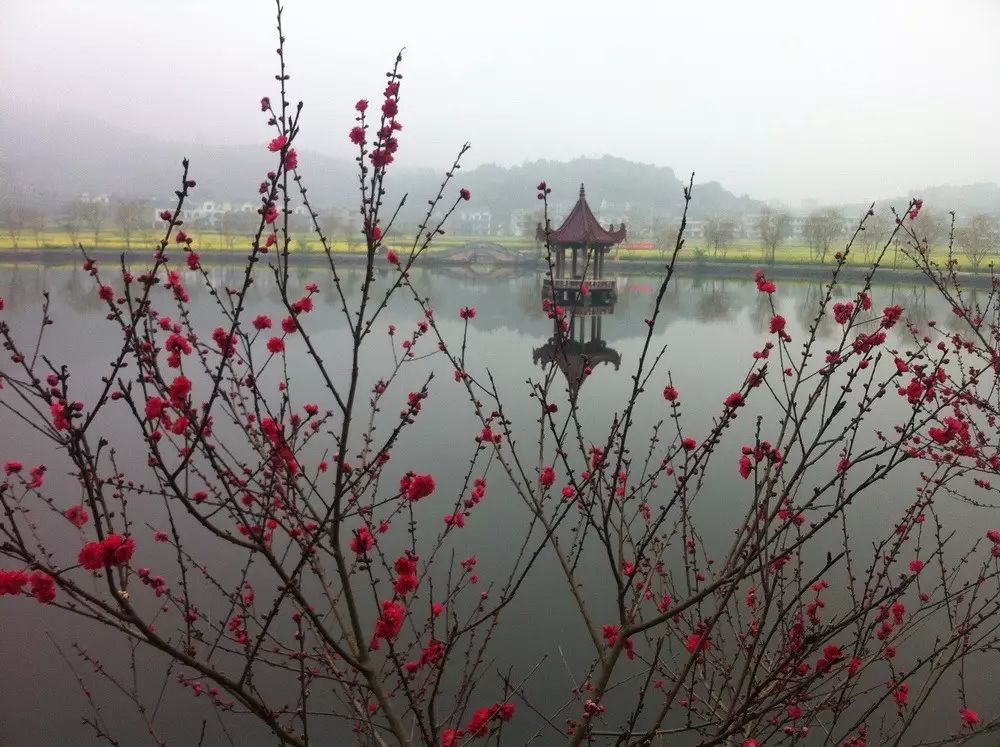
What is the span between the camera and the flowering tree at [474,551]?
144 centimetres

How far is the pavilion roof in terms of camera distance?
16103mm

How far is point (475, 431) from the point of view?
7.31 metres

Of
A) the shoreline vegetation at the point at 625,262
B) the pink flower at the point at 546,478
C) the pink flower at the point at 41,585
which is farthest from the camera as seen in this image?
the shoreline vegetation at the point at 625,262

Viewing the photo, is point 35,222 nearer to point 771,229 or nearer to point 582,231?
point 582,231

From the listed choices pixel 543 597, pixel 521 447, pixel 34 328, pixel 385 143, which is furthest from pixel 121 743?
pixel 34 328

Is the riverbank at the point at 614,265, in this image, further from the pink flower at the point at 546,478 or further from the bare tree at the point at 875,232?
the pink flower at the point at 546,478

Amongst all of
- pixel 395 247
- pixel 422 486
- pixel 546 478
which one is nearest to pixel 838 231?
pixel 395 247

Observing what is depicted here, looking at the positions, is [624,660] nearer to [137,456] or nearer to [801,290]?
[137,456]

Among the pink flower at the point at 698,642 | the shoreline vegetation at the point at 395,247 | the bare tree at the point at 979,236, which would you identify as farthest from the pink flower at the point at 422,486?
the shoreline vegetation at the point at 395,247

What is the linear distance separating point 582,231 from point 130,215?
86.6 feet

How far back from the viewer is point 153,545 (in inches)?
189

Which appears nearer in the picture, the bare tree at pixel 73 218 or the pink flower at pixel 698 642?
the pink flower at pixel 698 642

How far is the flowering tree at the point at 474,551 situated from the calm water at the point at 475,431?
91 mm

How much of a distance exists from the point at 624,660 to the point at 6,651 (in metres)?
3.85
